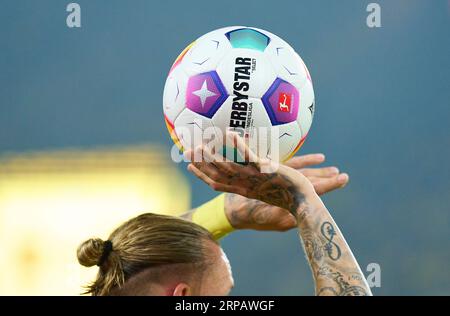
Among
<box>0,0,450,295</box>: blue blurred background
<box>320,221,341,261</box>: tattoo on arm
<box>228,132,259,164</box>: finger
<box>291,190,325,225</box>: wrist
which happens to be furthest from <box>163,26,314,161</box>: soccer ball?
<box>0,0,450,295</box>: blue blurred background

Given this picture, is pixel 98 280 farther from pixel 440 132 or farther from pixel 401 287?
pixel 440 132

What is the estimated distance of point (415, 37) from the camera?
6246mm

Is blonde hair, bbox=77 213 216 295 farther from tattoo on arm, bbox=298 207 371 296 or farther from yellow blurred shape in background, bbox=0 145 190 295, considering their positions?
yellow blurred shape in background, bbox=0 145 190 295

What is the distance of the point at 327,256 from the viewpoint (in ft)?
7.00

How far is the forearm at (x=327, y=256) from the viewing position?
6.73 ft

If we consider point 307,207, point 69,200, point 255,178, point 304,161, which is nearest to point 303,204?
point 307,207

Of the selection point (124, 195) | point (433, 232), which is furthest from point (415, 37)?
point (124, 195)

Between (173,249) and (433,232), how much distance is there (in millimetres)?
4226

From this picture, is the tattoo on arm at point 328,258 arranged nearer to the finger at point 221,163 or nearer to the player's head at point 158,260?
the player's head at point 158,260

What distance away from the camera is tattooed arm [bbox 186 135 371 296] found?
2088mm

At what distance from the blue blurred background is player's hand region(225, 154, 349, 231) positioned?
253 cm

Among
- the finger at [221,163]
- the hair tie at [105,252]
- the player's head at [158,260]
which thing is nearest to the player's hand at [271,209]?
the finger at [221,163]

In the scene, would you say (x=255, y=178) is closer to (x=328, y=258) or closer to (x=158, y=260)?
(x=328, y=258)

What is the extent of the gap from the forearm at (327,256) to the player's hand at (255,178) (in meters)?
0.07
